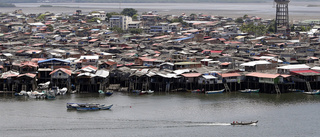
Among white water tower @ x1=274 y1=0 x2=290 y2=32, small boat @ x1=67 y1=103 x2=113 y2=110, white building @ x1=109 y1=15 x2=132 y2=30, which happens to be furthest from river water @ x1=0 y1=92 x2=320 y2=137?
white building @ x1=109 y1=15 x2=132 y2=30

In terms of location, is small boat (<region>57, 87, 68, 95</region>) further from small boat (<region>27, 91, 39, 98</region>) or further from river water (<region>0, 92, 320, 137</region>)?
small boat (<region>27, 91, 39, 98</region>)

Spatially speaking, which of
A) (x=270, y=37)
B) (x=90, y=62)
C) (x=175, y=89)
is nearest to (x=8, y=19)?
(x=270, y=37)

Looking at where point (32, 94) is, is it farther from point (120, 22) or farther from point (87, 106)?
point (120, 22)

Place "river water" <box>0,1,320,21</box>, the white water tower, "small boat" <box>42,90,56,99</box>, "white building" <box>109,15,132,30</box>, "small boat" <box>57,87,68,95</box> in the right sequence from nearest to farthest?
"small boat" <box>42,90,56,99</box>, "small boat" <box>57,87,68,95</box>, the white water tower, "white building" <box>109,15,132,30</box>, "river water" <box>0,1,320,21</box>

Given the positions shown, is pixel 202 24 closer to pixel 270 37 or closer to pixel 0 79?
pixel 270 37

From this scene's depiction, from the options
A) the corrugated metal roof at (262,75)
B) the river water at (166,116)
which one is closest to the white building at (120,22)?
Result: the corrugated metal roof at (262,75)

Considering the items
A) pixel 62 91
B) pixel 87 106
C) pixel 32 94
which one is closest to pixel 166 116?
pixel 87 106

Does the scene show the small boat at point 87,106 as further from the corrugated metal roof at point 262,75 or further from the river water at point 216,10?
the river water at point 216,10

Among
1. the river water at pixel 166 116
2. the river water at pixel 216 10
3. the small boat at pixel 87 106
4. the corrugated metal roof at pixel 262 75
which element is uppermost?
the river water at pixel 216 10
